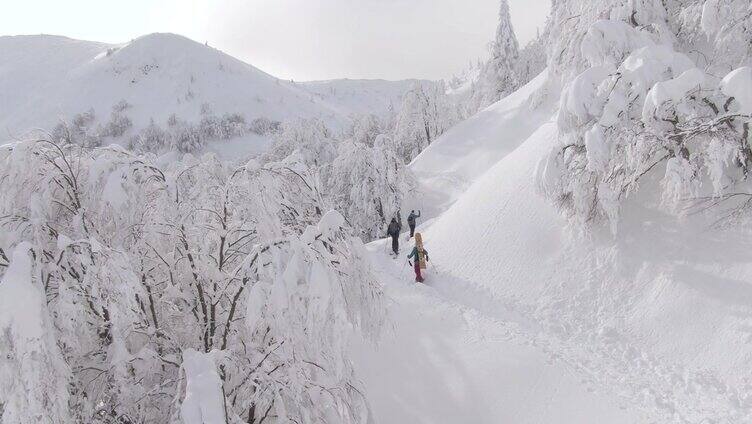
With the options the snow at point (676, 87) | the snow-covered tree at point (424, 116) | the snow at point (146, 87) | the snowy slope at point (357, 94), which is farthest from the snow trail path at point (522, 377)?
the snowy slope at point (357, 94)

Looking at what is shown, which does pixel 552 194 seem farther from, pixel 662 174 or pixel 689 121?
pixel 689 121

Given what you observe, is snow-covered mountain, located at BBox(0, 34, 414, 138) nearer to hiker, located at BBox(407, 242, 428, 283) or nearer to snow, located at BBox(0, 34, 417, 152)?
snow, located at BBox(0, 34, 417, 152)

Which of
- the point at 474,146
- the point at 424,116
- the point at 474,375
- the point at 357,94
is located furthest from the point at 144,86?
the point at 474,375

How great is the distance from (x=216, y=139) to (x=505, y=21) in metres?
45.7

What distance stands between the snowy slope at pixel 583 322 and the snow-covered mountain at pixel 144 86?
Answer: 68.7 m

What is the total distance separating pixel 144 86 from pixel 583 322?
89.7 meters

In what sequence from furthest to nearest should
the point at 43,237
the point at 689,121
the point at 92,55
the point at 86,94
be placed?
the point at 92,55, the point at 86,94, the point at 689,121, the point at 43,237

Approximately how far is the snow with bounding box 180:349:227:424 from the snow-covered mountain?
7522 centimetres

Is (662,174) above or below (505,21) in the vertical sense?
below

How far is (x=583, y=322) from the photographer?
353 inches

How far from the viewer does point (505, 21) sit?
40250mm

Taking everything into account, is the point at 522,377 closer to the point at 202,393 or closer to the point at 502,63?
the point at 202,393

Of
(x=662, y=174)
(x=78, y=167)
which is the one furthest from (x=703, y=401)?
(x=78, y=167)

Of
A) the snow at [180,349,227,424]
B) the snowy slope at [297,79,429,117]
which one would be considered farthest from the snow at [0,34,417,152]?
the snow at [180,349,227,424]
